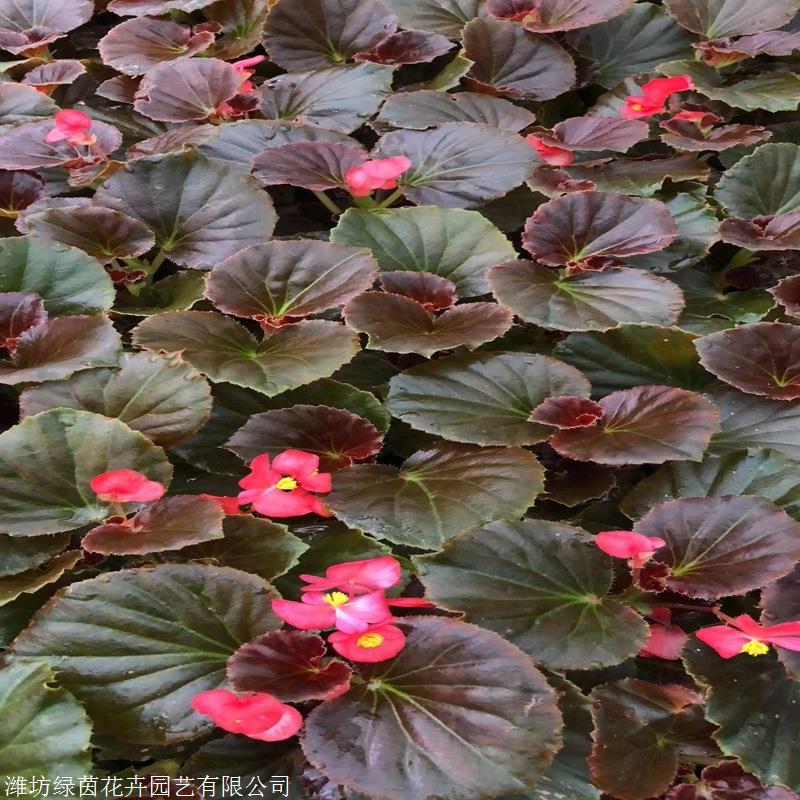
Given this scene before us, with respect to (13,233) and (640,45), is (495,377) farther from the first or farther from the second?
(640,45)

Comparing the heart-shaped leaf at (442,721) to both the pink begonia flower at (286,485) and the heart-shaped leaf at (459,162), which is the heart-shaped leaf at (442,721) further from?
the heart-shaped leaf at (459,162)

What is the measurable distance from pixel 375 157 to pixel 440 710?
3.30ft

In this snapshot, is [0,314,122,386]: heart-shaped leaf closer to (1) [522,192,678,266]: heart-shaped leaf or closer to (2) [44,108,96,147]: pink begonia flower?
(2) [44,108,96,147]: pink begonia flower

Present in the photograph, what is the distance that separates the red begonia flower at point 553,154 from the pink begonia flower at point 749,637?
2.99ft

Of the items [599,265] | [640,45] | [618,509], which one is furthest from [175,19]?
[618,509]

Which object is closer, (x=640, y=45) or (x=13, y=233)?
(x=13, y=233)

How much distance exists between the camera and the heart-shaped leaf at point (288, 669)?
0.73 m

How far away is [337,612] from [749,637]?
0.36m

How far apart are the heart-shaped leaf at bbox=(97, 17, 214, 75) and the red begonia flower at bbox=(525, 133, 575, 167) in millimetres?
689

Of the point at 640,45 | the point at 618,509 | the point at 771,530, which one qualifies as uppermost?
the point at 640,45

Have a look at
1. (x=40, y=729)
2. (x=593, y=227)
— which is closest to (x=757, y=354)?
(x=593, y=227)

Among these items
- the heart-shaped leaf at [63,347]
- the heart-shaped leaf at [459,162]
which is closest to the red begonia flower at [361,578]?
Answer: the heart-shaped leaf at [63,347]

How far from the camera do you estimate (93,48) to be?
200 cm

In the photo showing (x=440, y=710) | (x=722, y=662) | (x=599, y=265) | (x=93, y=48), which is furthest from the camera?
(x=93, y=48)
